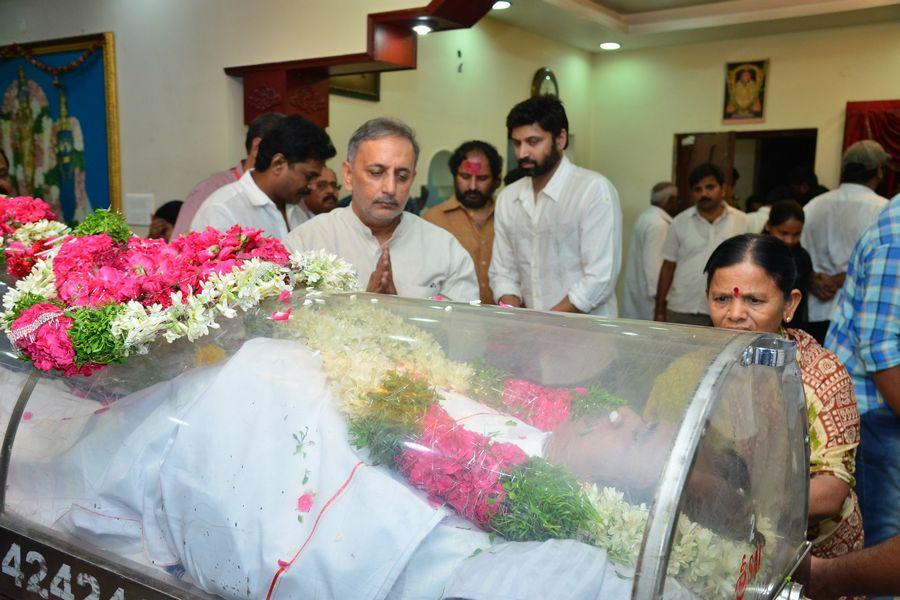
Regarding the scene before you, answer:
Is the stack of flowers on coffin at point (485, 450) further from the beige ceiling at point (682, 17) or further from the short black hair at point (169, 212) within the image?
the beige ceiling at point (682, 17)

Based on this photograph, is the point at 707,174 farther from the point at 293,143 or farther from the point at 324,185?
the point at 293,143

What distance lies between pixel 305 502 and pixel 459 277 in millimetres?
1598

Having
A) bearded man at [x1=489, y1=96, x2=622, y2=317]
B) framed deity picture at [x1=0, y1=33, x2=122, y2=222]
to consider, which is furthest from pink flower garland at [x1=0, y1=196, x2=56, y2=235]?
framed deity picture at [x1=0, y1=33, x2=122, y2=222]

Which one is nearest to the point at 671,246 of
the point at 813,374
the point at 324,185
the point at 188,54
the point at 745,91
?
the point at 324,185

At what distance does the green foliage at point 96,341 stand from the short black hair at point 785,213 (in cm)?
394

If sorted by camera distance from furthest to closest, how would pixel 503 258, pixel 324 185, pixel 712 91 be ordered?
pixel 712 91
pixel 324 185
pixel 503 258

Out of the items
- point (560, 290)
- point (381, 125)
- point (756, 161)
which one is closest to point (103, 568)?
point (381, 125)

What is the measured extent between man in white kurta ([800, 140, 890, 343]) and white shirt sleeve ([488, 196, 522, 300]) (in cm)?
236

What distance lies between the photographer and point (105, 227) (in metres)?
2.13

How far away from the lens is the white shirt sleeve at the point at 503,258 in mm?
3764

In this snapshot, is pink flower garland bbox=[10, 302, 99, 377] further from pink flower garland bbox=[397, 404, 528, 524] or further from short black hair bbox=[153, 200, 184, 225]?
short black hair bbox=[153, 200, 184, 225]

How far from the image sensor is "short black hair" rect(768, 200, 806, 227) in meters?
4.43

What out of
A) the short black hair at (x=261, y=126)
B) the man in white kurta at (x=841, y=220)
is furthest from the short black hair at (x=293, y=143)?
the man in white kurta at (x=841, y=220)

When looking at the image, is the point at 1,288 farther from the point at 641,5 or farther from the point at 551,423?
the point at 641,5
